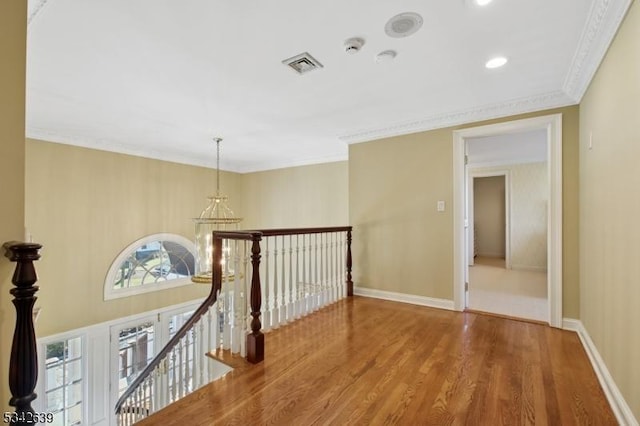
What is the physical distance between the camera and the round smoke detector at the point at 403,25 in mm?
A: 1805

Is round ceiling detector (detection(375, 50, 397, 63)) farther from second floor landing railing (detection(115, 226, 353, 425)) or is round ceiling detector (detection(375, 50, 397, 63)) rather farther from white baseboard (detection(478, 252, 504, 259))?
white baseboard (detection(478, 252, 504, 259))

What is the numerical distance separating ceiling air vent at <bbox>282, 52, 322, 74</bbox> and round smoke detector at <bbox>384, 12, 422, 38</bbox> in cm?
61

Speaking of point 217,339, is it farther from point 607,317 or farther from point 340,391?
point 607,317

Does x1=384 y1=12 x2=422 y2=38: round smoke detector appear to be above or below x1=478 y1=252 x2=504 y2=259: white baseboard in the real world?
above

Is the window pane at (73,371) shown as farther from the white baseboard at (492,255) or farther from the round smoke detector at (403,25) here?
the white baseboard at (492,255)

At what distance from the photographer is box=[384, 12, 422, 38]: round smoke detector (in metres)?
1.81

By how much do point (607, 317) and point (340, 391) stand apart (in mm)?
1829

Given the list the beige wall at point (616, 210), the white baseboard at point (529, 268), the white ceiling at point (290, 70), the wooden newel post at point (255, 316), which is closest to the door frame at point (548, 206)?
the white ceiling at point (290, 70)

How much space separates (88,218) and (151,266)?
4.30 ft

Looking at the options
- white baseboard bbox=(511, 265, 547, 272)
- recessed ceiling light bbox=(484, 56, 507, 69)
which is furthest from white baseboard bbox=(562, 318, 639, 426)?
white baseboard bbox=(511, 265, 547, 272)

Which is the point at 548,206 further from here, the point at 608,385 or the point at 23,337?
the point at 23,337

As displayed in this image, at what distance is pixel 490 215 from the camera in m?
7.79

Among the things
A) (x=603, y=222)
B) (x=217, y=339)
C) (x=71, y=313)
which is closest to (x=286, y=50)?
(x=217, y=339)

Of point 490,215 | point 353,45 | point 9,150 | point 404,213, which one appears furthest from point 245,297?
point 490,215
